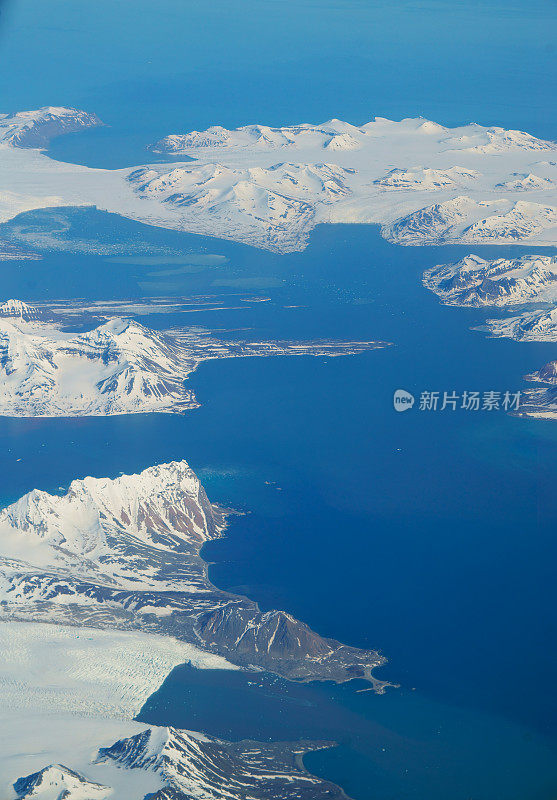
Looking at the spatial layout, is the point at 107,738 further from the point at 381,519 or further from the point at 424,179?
the point at 424,179

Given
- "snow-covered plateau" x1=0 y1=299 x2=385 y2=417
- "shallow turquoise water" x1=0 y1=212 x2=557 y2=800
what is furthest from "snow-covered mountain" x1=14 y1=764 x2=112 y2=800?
"snow-covered plateau" x1=0 y1=299 x2=385 y2=417

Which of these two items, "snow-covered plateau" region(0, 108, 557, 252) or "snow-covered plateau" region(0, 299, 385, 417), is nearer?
"snow-covered plateau" region(0, 299, 385, 417)

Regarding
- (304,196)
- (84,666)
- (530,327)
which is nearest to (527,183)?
(304,196)

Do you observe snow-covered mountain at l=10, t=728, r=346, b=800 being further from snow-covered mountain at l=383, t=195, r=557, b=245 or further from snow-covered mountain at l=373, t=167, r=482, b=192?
snow-covered mountain at l=373, t=167, r=482, b=192

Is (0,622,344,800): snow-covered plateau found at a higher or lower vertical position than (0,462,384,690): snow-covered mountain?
lower

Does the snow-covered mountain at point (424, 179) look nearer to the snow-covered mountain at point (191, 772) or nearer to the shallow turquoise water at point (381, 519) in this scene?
the shallow turquoise water at point (381, 519)

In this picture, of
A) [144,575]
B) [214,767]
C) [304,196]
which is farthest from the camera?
[304,196]

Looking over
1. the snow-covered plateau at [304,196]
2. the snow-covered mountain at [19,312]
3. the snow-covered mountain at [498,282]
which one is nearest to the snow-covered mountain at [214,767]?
the snow-covered mountain at [19,312]
